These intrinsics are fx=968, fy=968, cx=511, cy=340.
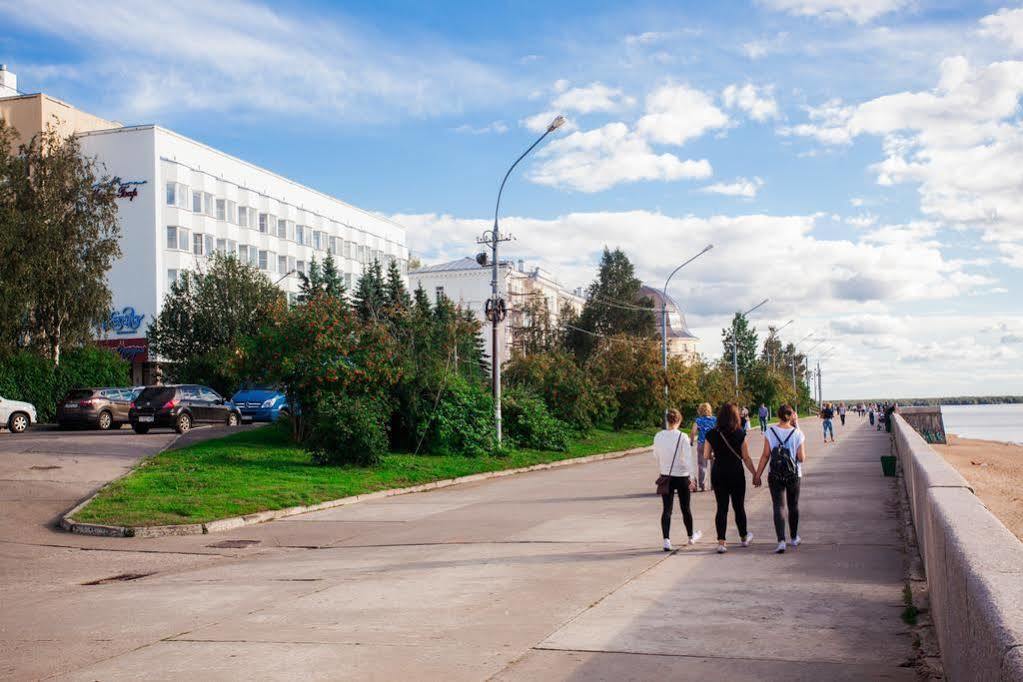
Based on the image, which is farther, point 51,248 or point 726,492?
point 51,248

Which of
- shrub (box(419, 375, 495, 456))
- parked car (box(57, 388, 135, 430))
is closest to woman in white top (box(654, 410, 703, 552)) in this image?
shrub (box(419, 375, 495, 456))

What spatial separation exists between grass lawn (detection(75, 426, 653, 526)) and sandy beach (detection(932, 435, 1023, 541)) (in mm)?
11742

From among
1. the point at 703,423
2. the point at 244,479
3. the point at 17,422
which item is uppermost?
the point at 17,422

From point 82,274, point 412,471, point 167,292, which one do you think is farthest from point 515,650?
point 167,292

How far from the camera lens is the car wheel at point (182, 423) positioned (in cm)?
3136

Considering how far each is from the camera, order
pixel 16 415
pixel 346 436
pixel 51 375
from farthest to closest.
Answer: pixel 51 375 < pixel 16 415 < pixel 346 436

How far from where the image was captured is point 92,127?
203ft

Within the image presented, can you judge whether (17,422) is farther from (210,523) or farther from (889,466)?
(889,466)

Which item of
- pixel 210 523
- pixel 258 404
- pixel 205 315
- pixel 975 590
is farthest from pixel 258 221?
pixel 975 590

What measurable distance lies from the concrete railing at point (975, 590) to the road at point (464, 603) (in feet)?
2.74

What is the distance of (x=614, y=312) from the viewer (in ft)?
309

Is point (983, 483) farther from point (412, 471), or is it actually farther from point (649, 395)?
point (649, 395)

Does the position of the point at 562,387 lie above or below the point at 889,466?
above

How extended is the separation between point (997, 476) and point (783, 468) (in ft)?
87.2
